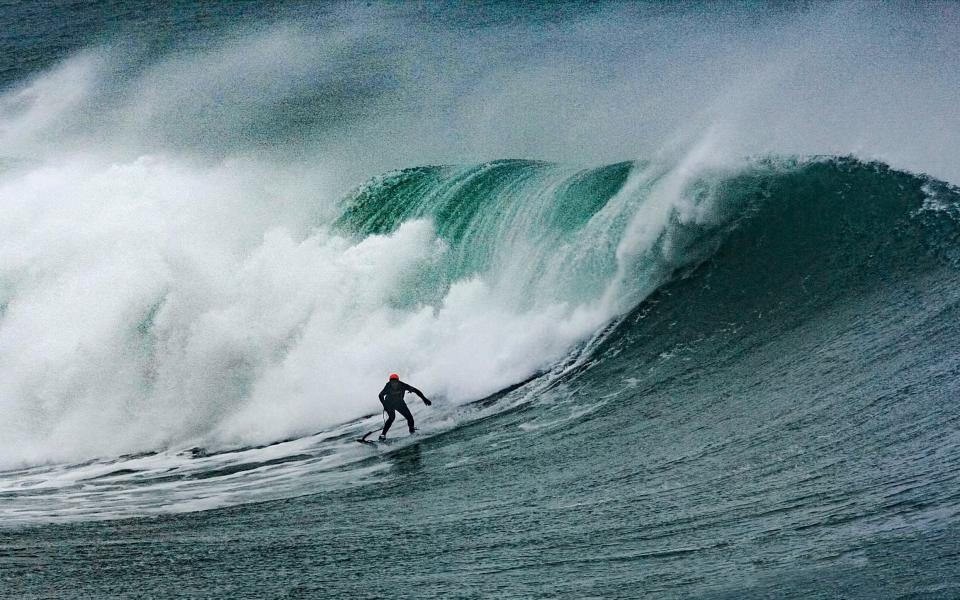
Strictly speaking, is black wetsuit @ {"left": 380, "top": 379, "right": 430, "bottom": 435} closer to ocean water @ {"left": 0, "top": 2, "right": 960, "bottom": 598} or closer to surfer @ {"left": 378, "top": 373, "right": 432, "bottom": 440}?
surfer @ {"left": 378, "top": 373, "right": 432, "bottom": 440}

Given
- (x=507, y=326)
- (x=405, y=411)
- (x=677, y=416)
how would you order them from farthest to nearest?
(x=507, y=326) → (x=405, y=411) → (x=677, y=416)

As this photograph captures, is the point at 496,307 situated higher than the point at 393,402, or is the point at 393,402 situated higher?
the point at 496,307

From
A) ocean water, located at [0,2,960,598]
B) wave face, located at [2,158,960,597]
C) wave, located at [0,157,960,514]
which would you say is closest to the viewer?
wave face, located at [2,158,960,597]

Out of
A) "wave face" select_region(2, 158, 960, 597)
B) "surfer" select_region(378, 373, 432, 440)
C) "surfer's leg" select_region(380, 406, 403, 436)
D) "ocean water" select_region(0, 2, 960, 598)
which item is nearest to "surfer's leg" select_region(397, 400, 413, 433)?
"surfer" select_region(378, 373, 432, 440)

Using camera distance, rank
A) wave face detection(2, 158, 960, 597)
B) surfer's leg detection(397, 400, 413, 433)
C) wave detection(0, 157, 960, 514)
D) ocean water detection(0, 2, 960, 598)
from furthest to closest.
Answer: wave detection(0, 157, 960, 514), surfer's leg detection(397, 400, 413, 433), ocean water detection(0, 2, 960, 598), wave face detection(2, 158, 960, 597)

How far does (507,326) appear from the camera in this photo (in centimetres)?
1507

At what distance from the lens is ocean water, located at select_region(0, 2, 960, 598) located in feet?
29.3

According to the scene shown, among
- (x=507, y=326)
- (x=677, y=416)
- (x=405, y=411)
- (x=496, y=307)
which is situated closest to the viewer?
(x=677, y=416)

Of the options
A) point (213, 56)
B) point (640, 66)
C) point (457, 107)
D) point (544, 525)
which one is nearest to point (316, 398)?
point (544, 525)

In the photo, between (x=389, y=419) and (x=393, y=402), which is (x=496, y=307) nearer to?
(x=393, y=402)

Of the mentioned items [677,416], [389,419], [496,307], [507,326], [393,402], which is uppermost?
[496,307]

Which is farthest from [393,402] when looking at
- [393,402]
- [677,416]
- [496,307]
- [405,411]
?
[677,416]

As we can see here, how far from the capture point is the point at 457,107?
23750 mm

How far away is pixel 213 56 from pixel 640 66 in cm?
1307
